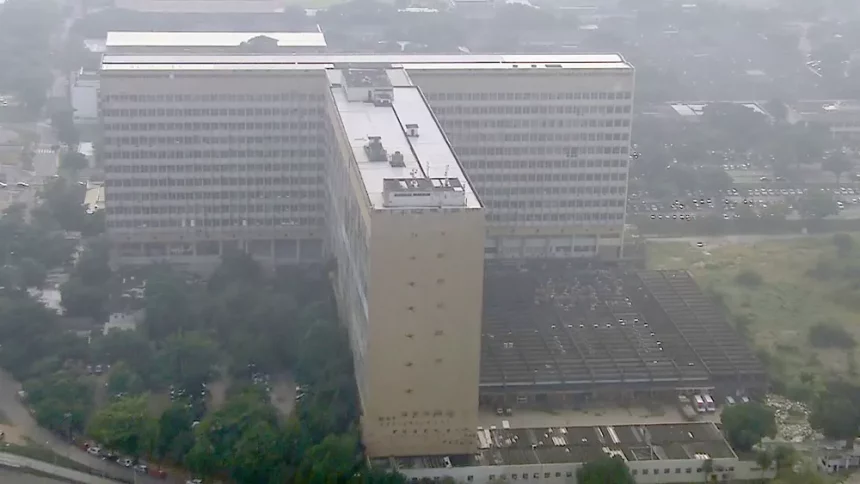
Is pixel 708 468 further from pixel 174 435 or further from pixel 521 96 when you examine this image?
pixel 521 96

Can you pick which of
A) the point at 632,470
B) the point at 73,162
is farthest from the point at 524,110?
the point at 73,162

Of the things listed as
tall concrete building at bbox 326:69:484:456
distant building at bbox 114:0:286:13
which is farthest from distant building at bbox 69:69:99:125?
tall concrete building at bbox 326:69:484:456

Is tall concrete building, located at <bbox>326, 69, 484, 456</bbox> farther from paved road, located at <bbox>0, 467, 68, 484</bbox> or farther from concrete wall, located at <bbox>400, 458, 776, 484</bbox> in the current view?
paved road, located at <bbox>0, 467, 68, 484</bbox>

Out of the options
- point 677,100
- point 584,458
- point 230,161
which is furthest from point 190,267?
point 677,100

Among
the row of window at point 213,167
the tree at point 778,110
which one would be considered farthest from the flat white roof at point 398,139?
the tree at point 778,110

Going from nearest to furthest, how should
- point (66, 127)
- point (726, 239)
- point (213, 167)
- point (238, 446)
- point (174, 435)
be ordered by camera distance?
point (238, 446) → point (174, 435) → point (213, 167) → point (726, 239) → point (66, 127)

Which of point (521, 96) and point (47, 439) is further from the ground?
point (521, 96)

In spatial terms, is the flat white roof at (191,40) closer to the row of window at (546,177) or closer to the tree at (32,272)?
the tree at (32,272)

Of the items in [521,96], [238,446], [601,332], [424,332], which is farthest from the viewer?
[521,96]
